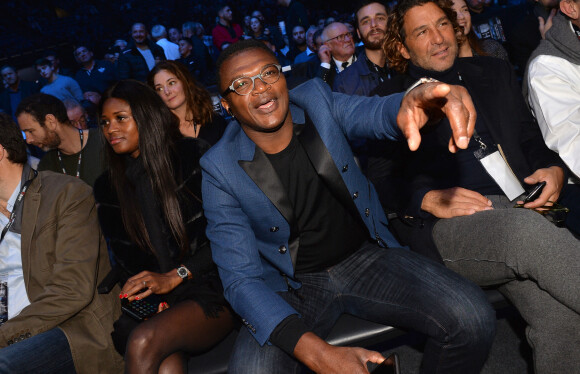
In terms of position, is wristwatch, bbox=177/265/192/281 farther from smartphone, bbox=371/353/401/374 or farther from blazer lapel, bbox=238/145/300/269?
smartphone, bbox=371/353/401/374

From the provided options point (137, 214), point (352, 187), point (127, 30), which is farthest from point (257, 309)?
point (127, 30)

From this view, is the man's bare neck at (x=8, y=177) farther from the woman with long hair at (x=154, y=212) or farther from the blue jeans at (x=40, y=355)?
the blue jeans at (x=40, y=355)

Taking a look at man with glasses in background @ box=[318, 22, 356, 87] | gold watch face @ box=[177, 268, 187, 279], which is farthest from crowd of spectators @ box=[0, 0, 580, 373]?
man with glasses in background @ box=[318, 22, 356, 87]

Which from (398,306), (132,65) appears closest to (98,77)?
(132,65)

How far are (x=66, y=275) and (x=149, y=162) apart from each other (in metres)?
0.75

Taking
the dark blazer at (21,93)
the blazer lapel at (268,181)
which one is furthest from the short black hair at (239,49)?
the dark blazer at (21,93)

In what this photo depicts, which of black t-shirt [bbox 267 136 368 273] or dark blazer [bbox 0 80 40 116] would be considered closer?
black t-shirt [bbox 267 136 368 273]

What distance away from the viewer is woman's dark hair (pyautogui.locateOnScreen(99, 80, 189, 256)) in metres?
2.63

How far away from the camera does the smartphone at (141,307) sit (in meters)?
2.35

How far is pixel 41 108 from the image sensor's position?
12.1 ft

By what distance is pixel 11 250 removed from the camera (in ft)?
8.54

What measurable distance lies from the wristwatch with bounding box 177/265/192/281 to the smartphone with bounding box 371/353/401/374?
1.28 meters

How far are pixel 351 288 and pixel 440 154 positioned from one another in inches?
35.3

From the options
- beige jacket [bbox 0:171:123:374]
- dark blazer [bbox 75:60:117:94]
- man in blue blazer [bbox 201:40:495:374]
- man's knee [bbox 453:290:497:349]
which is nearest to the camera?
man's knee [bbox 453:290:497:349]
